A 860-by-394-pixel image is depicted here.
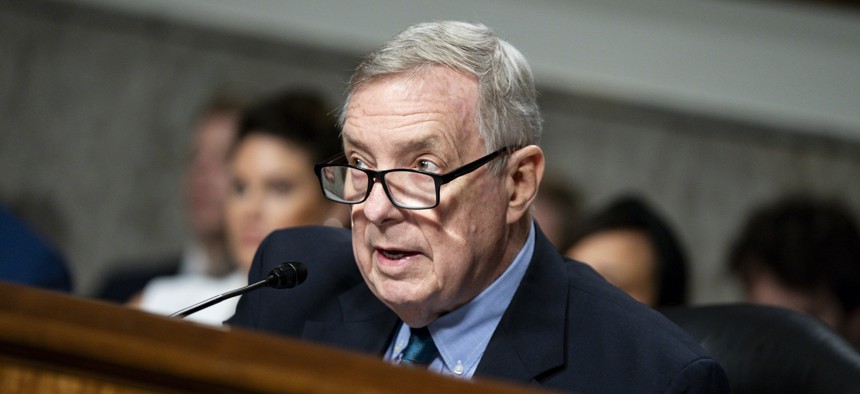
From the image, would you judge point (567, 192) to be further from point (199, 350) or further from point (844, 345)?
point (199, 350)

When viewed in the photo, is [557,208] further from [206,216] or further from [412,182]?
[412,182]

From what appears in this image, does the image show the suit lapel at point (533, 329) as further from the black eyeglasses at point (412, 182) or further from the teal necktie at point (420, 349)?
the black eyeglasses at point (412, 182)

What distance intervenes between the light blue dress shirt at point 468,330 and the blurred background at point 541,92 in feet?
7.44

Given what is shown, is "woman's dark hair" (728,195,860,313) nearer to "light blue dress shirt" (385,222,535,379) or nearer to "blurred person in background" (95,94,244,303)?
"light blue dress shirt" (385,222,535,379)

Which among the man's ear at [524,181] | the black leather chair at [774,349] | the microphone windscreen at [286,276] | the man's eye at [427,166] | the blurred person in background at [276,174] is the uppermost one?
the man's eye at [427,166]

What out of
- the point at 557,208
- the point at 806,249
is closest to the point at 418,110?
the point at 806,249

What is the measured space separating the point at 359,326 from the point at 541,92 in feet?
8.15

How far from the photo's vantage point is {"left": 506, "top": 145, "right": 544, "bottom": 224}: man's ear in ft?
6.23

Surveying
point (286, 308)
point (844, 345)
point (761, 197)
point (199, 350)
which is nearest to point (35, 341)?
point (199, 350)

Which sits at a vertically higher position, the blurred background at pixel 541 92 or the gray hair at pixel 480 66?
the gray hair at pixel 480 66

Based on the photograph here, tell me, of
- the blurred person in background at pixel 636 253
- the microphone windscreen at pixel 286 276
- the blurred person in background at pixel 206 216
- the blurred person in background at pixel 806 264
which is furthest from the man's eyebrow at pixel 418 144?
the blurred person in background at pixel 206 216

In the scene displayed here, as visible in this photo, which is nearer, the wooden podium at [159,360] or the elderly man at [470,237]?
the wooden podium at [159,360]

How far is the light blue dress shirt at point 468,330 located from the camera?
1913 millimetres

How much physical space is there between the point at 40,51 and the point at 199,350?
436cm
